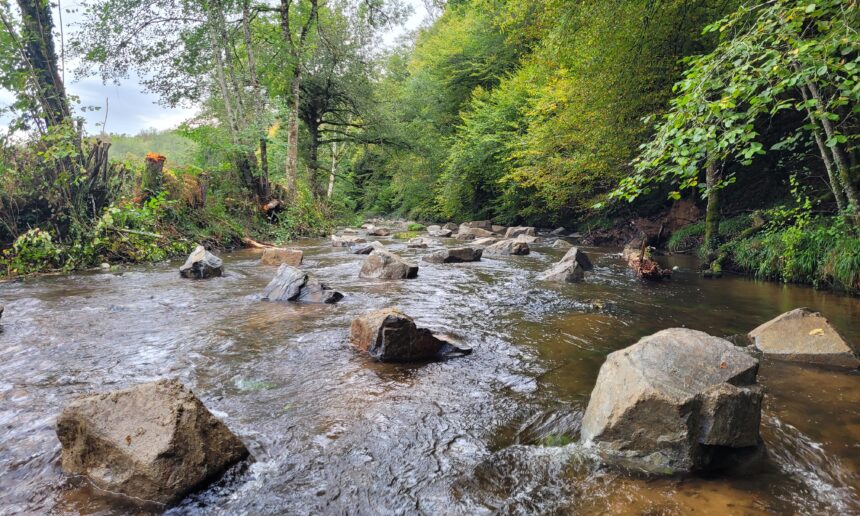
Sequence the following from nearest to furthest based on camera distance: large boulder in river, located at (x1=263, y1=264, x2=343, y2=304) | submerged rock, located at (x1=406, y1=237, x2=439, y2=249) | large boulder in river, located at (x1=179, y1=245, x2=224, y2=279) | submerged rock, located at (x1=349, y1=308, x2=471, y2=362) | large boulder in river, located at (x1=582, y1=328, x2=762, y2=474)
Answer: large boulder in river, located at (x1=582, y1=328, x2=762, y2=474), submerged rock, located at (x1=349, y1=308, x2=471, y2=362), large boulder in river, located at (x1=263, y1=264, x2=343, y2=304), large boulder in river, located at (x1=179, y1=245, x2=224, y2=279), submerged rock, located at (x1=406, y1=237, x2=439, y2=249)

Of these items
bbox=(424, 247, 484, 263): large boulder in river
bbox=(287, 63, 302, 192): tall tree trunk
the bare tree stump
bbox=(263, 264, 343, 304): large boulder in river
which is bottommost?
bbox=(263, 264, 343, 304): large boulder in river

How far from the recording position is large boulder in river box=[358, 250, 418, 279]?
8.49 m

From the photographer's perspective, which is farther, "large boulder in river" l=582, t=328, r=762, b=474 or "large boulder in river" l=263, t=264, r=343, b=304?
"large boulder in river" l=263, t=264, r=343, b=304

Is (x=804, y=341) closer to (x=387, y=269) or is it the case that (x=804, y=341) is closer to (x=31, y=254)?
(x=387, y=269)

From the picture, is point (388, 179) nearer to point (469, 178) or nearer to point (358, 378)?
point (469, 178)

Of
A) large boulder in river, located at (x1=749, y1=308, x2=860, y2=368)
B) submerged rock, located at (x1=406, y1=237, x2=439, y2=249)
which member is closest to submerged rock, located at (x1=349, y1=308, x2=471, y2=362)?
large boulder in river, located at (x1=749, y1=308, x2=860, y2=368)

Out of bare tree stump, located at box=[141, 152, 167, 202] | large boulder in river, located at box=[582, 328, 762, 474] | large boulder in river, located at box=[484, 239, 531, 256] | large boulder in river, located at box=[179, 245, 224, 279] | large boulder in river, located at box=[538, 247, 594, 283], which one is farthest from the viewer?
large boulder in river, located at box=[484, 239, 531, 256]

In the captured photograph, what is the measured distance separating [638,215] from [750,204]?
4112 mm

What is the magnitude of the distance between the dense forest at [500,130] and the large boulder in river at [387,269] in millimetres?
4070

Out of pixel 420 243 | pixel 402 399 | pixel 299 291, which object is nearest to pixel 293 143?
pixel 420 243

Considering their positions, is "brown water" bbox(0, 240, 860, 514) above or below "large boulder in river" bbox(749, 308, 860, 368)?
below

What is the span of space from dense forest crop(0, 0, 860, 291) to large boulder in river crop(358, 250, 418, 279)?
4070mm

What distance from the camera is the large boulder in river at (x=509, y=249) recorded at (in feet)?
40.2

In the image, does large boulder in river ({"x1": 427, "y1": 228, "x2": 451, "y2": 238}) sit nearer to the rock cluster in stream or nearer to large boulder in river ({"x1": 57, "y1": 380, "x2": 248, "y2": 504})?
the rock cluster in stream
